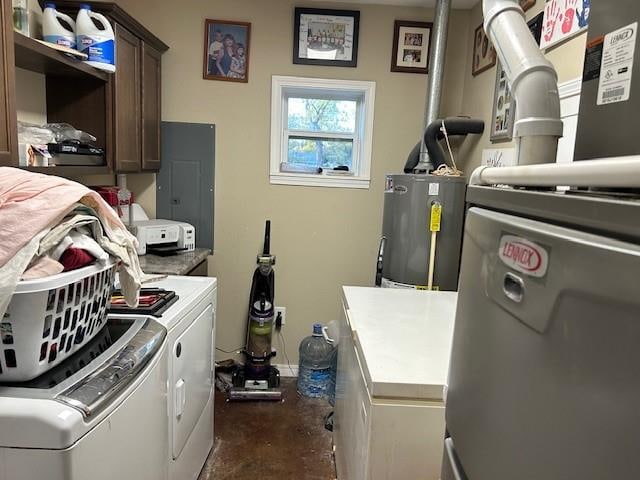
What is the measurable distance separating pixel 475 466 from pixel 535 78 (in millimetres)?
736

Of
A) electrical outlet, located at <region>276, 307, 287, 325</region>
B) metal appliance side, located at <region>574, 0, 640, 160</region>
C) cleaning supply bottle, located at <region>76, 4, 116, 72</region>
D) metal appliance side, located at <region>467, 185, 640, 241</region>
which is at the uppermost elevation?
cleaning supply bottle, located at <region>76, 4, 116, 72</region>

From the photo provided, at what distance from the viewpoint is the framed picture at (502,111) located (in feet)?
7.66

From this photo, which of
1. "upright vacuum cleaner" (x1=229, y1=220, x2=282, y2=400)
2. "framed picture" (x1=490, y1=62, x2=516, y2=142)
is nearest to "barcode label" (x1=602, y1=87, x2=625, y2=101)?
"framed picture" (x1=490, y1=62, x2=516, y2=142)

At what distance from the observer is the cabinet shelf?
1.66 meters

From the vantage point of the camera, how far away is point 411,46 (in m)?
3.06

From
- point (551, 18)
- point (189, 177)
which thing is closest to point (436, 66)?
point (551, 18)

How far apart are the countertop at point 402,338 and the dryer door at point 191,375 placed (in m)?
0.66

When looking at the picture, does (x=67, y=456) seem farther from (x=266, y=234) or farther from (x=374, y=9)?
(x=374, y=9)

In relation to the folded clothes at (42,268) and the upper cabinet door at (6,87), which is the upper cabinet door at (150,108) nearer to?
the upper cabinet door at (6,87)

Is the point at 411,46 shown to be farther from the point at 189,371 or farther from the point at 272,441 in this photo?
the point at 272,441

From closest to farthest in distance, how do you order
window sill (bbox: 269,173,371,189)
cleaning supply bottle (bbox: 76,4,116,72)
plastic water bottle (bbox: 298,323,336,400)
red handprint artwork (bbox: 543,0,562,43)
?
red handprint artwork (bbox: 543,0,562,43), cleaning supply bottle (bbox: 76,4,116,72), plastic water bottle (bbox: 298,323,336,400), window sill (bbox: 269,173,371,189)

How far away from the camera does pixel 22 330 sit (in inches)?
38.1

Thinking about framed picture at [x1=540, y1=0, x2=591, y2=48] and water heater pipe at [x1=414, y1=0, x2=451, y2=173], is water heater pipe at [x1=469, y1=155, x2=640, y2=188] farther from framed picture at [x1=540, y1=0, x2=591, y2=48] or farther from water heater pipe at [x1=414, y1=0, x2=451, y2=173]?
water heater pipe at [x1=414, y1=0, x2=451, y2=173]

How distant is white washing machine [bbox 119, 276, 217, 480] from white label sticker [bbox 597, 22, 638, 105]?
141 centimetres
